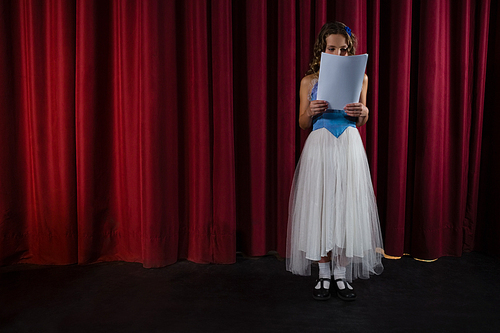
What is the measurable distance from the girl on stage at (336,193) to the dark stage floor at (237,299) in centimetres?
16

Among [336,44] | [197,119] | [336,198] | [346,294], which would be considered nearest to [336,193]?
[336,198]

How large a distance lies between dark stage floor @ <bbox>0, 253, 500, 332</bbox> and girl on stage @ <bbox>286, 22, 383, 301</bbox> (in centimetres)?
16

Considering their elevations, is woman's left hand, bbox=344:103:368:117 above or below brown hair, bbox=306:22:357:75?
below

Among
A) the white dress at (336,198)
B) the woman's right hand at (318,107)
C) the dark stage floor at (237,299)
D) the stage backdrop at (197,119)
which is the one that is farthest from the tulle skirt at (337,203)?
the stage backdrop at (197,119)

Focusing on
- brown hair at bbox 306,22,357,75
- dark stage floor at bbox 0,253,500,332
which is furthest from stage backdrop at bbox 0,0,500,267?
brown hair at bbox 306,22,357,75

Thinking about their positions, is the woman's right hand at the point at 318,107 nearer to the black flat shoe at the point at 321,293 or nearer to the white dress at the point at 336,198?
the white dress at the point at 336,198

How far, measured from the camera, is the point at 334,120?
1.47m

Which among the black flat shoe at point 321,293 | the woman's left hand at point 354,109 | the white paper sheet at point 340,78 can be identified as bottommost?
the black flat shoe at point 321,293

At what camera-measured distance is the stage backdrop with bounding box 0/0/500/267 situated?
1901 millimetres

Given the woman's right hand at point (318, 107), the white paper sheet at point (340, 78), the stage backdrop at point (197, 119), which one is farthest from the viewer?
the stage backdrop at point (197, 119)

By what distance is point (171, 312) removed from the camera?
137 centimetres

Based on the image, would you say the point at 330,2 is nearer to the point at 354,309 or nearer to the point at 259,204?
the point at 259,204

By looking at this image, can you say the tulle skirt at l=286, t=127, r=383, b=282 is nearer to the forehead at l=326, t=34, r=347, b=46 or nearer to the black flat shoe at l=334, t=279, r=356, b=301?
the black flat shoe at l=334, t=279, r=356, b=301

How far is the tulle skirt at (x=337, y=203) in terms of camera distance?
1.44 metres
